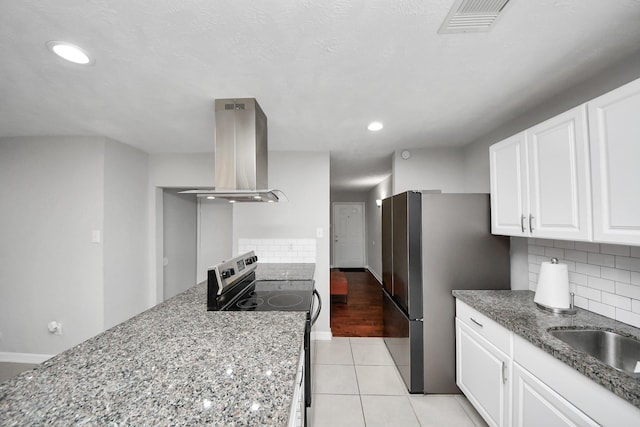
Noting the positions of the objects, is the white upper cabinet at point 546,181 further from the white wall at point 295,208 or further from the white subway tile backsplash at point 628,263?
the white wall at point 295,208

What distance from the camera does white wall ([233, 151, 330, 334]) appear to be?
3.28 metres

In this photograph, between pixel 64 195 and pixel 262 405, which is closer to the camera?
pixel 262 405

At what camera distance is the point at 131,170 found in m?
3.17

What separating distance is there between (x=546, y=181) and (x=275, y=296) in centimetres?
186

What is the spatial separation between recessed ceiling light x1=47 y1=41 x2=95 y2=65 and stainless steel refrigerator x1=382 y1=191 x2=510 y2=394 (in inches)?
90.0

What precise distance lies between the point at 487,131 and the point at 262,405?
120 inches

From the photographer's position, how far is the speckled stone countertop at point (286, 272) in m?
2.35

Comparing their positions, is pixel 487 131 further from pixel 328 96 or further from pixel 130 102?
pixel 130 102

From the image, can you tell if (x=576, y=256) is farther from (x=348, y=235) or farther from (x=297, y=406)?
(x=348, y=235)

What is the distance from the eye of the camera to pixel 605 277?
5.05ft

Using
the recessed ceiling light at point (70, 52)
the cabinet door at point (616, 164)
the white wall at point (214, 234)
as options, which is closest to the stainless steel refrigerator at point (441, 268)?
the cabinet door at point (616, 164)

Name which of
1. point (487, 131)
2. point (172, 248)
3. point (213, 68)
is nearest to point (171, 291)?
point (172, 248)

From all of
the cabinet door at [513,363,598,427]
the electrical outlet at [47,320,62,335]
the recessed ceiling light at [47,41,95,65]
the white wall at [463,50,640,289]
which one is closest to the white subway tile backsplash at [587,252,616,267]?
the white wall at [463,50,640,289]

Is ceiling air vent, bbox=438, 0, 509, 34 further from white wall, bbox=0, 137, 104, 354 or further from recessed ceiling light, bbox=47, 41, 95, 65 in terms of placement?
white wall, bbox=0, 137, 104, 354
